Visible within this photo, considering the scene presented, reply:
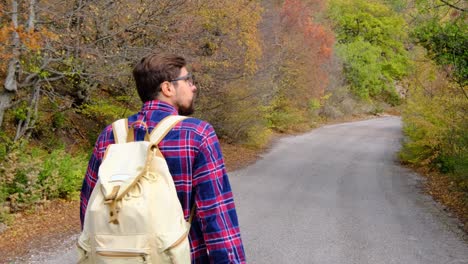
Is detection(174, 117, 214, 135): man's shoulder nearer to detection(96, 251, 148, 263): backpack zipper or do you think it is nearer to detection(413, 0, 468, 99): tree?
detection(96, 251, 148, 263): backpack zipper

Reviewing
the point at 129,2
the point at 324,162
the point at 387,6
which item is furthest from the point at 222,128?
the point at 387,6

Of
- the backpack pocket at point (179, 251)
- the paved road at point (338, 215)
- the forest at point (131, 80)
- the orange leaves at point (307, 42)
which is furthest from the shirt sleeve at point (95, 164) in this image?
the orange leaves at point (307, 42)

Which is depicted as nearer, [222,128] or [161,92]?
[161,92]

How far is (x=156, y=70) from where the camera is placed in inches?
83.0

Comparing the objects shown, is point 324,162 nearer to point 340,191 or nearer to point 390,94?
point 340,191

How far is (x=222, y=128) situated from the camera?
18.3 m

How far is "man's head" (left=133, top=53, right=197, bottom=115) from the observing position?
212cm

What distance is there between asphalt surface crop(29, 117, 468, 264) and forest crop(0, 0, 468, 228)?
1.21 meters

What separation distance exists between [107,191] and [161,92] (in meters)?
0.52

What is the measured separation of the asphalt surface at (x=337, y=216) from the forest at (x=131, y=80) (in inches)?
47.7

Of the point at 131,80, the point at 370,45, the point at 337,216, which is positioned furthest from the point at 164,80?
the point at 370,45

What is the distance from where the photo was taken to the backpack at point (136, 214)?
182cm

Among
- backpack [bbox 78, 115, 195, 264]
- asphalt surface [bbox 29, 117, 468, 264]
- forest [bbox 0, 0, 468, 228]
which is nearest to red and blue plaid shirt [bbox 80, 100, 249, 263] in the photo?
backpack [bbox 78, 115, 195, 264]

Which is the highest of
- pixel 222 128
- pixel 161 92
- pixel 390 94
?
pixel 161 92
